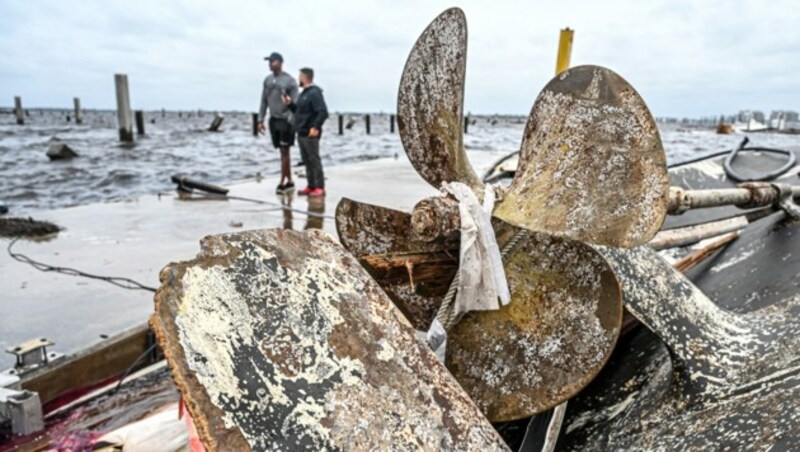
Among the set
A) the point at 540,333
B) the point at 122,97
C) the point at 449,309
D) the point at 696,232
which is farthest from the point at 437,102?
the point at 122,97

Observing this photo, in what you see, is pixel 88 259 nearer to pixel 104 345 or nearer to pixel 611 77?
pixel 104 345

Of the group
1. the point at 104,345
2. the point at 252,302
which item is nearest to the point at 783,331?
→ the point at 252,302

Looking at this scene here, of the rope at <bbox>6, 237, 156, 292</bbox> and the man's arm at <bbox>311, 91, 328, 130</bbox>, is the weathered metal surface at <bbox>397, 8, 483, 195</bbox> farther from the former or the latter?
the man's arm at <bbox>311, 91, 328, 130</bbox>

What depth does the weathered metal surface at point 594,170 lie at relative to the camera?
1.33 metres

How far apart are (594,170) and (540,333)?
518mm

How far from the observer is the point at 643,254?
6.65 ft

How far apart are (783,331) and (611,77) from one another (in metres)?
1.18

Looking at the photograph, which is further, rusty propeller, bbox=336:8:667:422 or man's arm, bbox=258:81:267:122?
man's arm, bbox=258:81:267:122

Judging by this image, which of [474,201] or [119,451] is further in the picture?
[119,451]

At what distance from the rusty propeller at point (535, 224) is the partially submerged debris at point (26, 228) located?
5.33 metres

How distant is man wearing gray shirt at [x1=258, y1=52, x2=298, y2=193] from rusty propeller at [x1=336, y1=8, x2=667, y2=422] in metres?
6.21

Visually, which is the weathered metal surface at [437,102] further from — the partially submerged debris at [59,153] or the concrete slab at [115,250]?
the partially submerged debris at [59,153]

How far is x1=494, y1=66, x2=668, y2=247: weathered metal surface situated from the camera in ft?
4.36

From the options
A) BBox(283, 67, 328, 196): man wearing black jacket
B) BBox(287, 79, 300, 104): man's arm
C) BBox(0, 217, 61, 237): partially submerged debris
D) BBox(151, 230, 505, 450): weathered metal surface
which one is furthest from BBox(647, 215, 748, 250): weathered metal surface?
BBox(0, 217, 61, 237): partially submerged debris
